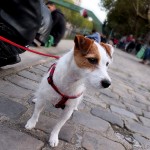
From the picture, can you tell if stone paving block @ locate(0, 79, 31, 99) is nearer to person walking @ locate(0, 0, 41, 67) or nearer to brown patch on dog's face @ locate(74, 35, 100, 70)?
person walking @ locate(0, 0, 41, 67)

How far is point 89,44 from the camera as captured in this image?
336cm

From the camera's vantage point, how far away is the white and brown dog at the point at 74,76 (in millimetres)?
3285

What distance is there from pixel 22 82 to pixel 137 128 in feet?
7.02

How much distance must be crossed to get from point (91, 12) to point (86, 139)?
2722 cm

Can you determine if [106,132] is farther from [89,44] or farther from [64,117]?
[89,44]

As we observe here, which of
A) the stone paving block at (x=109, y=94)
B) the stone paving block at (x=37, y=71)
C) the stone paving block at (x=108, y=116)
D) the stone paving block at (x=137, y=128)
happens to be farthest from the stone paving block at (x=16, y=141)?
the stone paving block at (x=109, y=94)

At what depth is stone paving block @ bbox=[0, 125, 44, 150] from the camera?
3.40m

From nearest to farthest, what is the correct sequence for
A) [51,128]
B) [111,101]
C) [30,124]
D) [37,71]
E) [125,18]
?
[30,124]
[51,128]
[111,101]
[37,71]
[125,18]

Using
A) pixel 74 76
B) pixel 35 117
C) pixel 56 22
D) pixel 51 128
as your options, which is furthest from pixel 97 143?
pixel 56 22

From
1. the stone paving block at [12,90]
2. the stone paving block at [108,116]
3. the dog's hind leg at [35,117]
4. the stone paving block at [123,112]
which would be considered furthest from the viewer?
the stone paving block at [123,112]

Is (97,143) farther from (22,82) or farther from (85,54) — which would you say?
(22,82)

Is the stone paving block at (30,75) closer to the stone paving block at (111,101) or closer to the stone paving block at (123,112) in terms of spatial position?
the stone paving block at (111,101)

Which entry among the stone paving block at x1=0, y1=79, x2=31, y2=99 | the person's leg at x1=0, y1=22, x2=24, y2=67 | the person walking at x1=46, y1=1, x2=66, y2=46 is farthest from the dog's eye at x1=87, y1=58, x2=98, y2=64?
the person walking at x1=46, y1=1, x2=66, y2=46

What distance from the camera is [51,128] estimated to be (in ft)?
13.9
